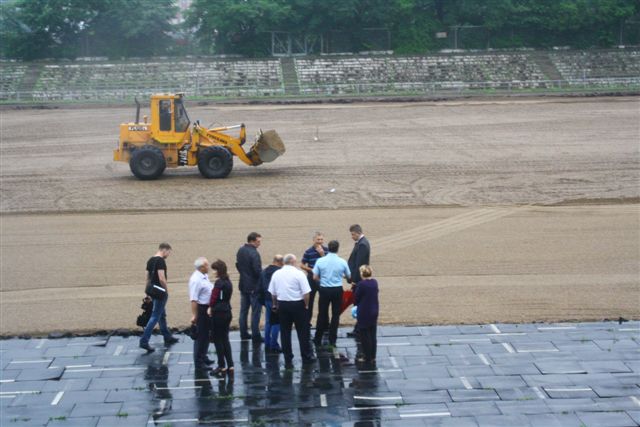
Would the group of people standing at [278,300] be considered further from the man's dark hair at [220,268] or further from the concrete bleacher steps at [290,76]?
the concrete bleacher steps at [290,76]

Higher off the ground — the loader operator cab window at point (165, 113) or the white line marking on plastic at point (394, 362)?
the loader operator cab window at point (165, 113)

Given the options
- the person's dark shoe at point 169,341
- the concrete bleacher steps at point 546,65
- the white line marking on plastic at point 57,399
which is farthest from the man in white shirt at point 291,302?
the concrete bleacher steps at point 546,65

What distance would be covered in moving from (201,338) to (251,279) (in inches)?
45.9

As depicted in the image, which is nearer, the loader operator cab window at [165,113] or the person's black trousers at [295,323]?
the person's black trousers at [295,323]

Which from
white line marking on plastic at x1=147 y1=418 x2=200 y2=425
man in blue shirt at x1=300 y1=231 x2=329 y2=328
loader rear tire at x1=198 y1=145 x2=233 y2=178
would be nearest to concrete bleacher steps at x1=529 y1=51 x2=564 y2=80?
loader rear tire at x1=198 y1=145 x2=233 y2=178

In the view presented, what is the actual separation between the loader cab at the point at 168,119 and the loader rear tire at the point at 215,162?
824mm

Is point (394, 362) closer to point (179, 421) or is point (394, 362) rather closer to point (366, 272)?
point (366, 272)

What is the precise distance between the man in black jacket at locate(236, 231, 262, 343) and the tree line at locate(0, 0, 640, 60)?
136 ft

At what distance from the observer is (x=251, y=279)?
1267 cm

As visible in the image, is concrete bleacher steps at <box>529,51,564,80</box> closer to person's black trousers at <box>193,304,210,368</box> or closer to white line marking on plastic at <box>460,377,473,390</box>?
white line marking on plastic at <box>460,377,473,390</box>

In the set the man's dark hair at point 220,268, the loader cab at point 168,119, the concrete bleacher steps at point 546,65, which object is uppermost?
the concrete bleacher steps at point 546,65

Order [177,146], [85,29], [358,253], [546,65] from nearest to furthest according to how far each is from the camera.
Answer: [358,253]
[177,146]
[546,65]
[85,29]

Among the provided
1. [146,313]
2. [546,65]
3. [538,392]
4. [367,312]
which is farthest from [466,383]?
[546,65]

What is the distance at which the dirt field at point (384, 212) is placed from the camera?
15.2 meters
